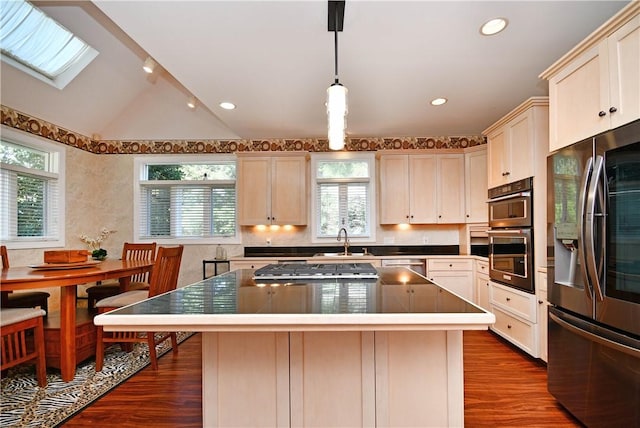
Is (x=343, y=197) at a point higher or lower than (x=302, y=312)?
higher

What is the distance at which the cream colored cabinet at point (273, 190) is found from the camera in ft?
14.5

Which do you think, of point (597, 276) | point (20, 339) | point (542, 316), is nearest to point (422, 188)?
point (542, 316)

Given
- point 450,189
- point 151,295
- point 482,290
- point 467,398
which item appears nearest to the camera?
point 467,398

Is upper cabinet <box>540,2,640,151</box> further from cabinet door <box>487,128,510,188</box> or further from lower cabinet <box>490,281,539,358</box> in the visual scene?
lower cabinet <box>490,281,539,358</box>

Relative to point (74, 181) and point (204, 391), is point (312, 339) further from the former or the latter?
point (74, 181)

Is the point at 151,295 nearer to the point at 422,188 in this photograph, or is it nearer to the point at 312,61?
the point at 312,61

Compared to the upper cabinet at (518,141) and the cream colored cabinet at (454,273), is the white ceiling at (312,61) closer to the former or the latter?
the upper cabinet at (518,141)

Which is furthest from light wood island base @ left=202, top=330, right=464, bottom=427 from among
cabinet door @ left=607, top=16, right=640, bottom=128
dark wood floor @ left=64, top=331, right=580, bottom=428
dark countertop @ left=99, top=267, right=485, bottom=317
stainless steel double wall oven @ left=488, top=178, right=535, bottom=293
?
stainless steel double wall oven @ left=488, top=178, right=535, bottom=293

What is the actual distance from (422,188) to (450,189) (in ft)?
1.20

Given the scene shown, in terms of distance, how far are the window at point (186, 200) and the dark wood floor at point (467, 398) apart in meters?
2.18

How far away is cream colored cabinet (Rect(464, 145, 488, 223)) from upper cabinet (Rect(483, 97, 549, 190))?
29.9 inches

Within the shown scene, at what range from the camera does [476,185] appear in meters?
4.22

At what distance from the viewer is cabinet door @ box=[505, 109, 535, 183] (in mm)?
2760

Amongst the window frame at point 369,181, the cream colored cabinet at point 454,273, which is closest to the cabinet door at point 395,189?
the window frame at point 369,181
